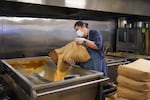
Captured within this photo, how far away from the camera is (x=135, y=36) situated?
2943mm

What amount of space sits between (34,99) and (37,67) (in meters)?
0.97

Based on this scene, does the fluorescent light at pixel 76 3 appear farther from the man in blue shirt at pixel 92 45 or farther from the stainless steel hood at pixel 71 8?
the man in blue shirt at pixel 92 45

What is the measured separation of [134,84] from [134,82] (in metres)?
0.02

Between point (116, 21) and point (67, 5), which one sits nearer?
point (67, 5)

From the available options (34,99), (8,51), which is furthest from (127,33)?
(34,99)

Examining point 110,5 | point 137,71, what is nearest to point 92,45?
point 137,71

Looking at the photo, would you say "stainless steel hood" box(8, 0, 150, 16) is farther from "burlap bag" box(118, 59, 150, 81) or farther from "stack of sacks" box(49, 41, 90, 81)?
"burlap bag" box(118, 59, 150, 81)

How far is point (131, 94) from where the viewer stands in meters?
1.46

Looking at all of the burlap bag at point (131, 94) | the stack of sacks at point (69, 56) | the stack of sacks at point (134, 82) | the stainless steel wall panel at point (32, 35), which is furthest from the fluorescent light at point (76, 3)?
the burlap bag at point (131, 94)

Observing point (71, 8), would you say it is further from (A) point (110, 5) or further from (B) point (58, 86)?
(B) point (58, 86)

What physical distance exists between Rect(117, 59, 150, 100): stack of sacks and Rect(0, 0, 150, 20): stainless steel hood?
1.03 m

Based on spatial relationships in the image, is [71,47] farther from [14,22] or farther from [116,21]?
[116,21]

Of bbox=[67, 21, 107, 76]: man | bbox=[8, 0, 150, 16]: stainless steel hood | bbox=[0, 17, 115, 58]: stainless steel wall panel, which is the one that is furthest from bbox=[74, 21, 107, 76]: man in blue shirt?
bbox=[0, 17, 115, 58]: stainless steel wall panel

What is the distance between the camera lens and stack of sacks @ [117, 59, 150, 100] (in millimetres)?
1391
